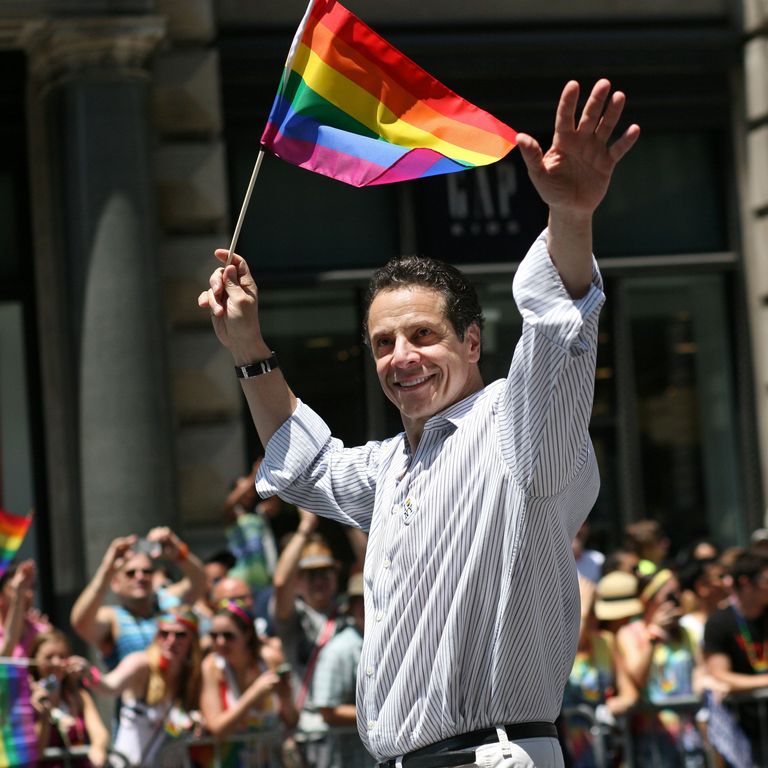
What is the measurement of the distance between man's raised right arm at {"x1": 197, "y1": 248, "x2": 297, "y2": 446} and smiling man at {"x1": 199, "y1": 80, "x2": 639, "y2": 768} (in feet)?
1.18

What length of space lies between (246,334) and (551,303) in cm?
106

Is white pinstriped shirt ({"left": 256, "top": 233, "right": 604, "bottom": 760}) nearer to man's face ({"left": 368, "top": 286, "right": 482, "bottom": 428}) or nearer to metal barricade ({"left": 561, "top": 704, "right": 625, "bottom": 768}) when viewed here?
man's face ({"left": 368, "top": 286, "right": 482, "bottom": 428})

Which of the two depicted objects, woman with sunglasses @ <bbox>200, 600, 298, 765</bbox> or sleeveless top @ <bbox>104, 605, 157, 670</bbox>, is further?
sleeveless top @ <bbox>104, 605, 157, 670</bbox>

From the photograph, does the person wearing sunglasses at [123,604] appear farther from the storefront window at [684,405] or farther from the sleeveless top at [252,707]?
the storefront window at [684,405]

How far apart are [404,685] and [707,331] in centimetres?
1032

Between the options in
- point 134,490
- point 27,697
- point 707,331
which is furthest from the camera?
point 707,331

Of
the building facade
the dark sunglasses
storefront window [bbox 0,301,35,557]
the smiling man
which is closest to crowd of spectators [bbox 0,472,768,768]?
the dark sunglasses

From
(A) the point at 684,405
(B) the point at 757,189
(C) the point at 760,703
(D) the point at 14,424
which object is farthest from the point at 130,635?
(B) the point at 757,189

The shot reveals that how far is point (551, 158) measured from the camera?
124 inches

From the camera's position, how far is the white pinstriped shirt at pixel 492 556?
10.6 ft

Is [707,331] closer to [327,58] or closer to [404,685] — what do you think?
[327,58]

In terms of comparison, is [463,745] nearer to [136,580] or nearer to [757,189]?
[136,580]

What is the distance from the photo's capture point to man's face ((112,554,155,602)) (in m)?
8.23

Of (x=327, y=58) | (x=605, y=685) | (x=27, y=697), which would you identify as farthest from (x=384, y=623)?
(x=605, y=685)
